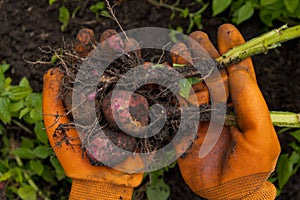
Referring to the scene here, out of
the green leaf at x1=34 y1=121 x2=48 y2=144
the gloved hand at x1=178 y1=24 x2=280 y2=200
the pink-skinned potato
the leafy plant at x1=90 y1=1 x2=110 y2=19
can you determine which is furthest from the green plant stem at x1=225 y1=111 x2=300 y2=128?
the leafy plant at x1=90 y1=1 x2=110 y2=19

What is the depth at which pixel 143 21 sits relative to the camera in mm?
2283

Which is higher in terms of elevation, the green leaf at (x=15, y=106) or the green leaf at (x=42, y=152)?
the green leaf at (x=15, y=106)

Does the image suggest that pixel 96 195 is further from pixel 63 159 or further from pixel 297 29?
pixel 297 29

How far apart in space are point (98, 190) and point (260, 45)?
733 mm

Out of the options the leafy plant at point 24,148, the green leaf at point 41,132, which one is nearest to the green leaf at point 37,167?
the leafy plant at point 24,148

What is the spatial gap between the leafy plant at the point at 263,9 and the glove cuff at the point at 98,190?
2.91 ft

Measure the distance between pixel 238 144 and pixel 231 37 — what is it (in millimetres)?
380

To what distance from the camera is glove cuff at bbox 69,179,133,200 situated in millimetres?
1662

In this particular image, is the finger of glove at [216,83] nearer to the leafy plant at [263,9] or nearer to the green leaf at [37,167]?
the leafy plant at [263,9]

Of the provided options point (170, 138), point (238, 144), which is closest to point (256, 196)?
point (238, 144)

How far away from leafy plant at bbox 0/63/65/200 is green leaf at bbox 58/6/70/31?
1.12 ft

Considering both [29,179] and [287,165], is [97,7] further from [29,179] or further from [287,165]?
[287,165]

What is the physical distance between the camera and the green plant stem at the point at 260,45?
5.23 ft

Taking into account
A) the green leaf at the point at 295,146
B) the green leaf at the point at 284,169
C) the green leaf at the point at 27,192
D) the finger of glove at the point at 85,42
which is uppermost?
the finger of glove at the point at 85,42
